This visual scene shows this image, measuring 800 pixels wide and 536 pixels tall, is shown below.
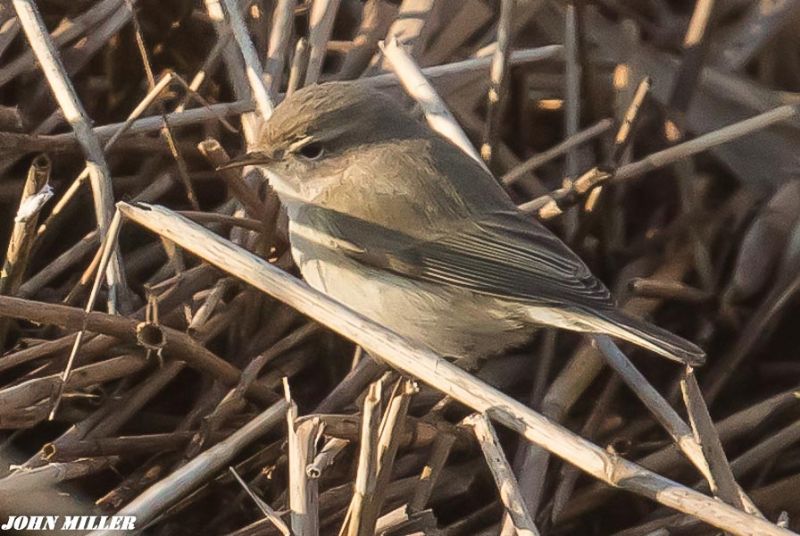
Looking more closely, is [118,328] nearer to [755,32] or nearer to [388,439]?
[388,439]

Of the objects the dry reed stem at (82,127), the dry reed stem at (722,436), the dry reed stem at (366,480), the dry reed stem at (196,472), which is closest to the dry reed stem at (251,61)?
the dry reed stem at (82,127)

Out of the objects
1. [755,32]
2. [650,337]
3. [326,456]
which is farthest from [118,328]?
[755,32]

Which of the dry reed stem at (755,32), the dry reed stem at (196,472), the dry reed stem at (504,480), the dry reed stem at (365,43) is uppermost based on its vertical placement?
the dry reed stem at (365,43)

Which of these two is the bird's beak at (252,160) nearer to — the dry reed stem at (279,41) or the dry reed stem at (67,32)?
the dry reed stem at (279,41)

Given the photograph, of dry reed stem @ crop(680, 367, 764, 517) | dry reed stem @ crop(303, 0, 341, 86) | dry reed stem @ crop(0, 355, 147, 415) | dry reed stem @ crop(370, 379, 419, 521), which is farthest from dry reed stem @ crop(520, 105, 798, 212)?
dry reed stem @ crop(0, 355, 147, 415)

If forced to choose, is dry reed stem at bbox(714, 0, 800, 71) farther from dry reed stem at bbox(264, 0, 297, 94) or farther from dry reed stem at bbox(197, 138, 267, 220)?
dry reed stem at bbox(197, 138, 267, 220)

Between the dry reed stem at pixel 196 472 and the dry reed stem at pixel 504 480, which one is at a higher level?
the dry reed stem at pixel 196 472

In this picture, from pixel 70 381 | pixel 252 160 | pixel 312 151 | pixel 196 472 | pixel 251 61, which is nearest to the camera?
pixel 196 472
